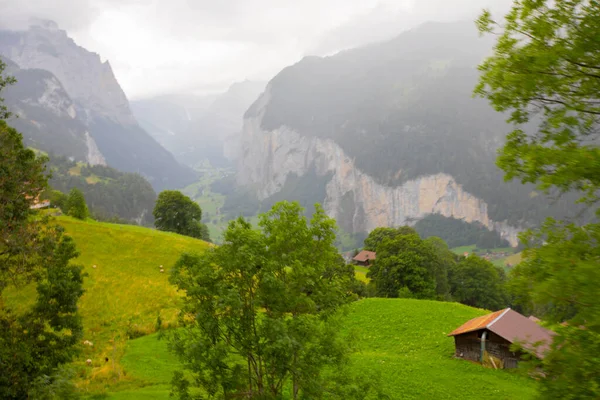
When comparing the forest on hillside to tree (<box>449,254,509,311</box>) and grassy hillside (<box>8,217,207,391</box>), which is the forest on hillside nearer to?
grassy hillside (<box>8,217,207,391</box>)

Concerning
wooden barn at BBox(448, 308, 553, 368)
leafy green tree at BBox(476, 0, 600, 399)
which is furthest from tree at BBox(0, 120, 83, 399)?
wooden barn at BBox(448, 308, 553, 368)

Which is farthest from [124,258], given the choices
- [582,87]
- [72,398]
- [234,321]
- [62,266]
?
[582,87]

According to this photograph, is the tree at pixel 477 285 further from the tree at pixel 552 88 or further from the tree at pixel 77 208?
the tree at pixel 552 88

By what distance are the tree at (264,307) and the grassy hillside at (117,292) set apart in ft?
21.9

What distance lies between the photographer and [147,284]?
3841 cm

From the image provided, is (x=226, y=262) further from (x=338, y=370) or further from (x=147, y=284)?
(x=147, y=284)

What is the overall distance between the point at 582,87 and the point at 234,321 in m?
9.47

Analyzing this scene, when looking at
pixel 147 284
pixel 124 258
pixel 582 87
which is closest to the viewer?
pixel 582 87

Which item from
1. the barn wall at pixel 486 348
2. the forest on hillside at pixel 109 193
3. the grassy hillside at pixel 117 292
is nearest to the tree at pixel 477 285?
the barn wall at pixel 486 348

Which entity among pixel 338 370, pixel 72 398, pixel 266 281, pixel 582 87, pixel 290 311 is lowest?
pixel 72 398

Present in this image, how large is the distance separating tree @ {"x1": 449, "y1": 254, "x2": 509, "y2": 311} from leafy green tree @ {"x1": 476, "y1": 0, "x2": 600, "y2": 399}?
221ft

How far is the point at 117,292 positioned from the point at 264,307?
100 ft

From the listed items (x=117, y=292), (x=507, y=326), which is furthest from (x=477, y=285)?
(x=117, y=292)

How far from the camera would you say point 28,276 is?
14117mm
